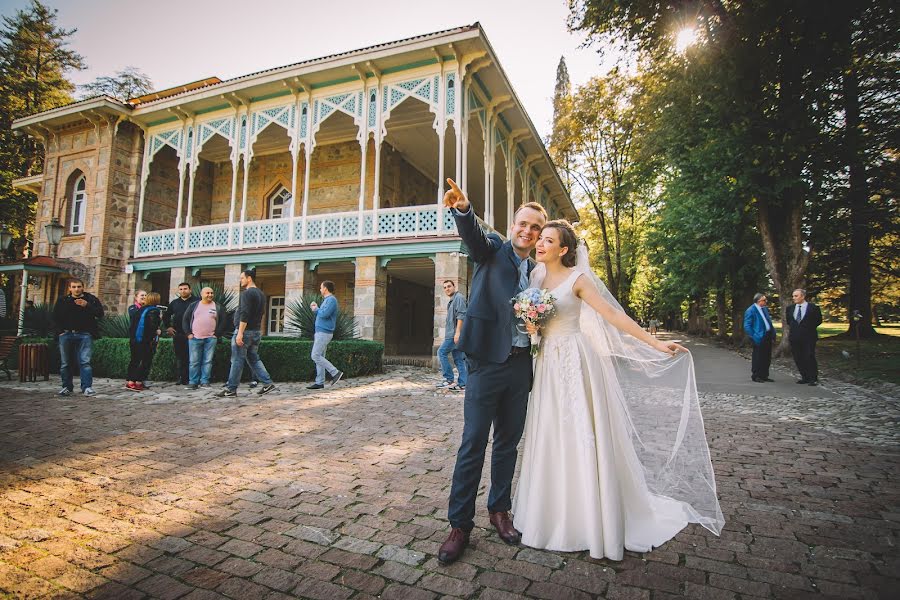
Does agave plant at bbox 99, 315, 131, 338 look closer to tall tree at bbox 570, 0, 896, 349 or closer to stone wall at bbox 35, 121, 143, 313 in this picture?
stone wall at bbox 35, 121, 143, 313

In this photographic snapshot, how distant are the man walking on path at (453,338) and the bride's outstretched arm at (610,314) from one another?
4.72 meters

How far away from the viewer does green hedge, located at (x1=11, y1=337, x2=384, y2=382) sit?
9242mm

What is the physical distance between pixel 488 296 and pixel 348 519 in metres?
1.77

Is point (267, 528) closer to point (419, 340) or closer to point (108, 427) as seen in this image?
point (108, 427)

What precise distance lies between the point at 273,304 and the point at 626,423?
18159 millimetres

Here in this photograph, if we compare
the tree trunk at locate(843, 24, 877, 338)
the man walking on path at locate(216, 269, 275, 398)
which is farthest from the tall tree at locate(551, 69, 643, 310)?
the man walking on path at locate(216, 269, 275, 398)

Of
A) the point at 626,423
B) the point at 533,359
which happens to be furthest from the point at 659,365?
the point at 533,359

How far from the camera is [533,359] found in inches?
115

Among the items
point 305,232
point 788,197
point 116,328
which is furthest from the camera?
point 305,232

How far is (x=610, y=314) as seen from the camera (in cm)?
268

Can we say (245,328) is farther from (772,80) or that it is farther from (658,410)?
(772,80)

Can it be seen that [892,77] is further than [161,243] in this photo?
No

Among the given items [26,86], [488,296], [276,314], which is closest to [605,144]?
[276,314]

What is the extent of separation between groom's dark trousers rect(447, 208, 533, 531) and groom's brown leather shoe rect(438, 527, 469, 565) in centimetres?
4
